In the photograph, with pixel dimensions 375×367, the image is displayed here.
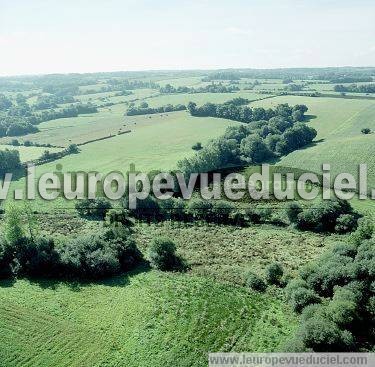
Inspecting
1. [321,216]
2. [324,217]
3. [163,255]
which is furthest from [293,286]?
[324,217]

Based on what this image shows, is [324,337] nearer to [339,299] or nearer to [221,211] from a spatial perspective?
[339,299]

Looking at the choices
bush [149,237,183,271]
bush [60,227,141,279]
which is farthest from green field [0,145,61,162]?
bush [149,237,183,271]

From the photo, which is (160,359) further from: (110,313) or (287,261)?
(287,261)

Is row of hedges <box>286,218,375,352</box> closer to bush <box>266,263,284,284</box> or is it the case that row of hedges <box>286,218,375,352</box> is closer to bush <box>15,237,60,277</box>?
bush <box>266,263,284,284</box>

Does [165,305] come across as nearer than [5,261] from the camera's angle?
Yes

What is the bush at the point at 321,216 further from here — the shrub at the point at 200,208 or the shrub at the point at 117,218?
the shrub at the point at 117,218
